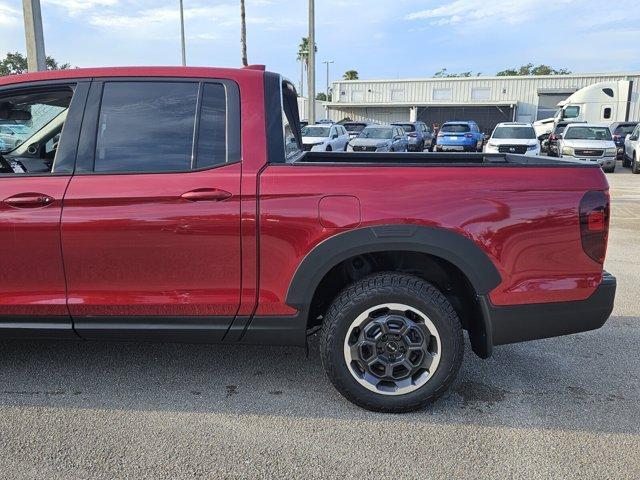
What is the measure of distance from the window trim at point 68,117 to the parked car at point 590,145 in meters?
17.9

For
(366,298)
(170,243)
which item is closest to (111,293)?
(170,243)

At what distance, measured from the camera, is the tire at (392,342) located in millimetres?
2961

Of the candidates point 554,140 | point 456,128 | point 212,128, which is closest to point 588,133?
point 554,140

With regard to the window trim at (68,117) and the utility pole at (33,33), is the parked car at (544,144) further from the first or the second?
the window trim at (68,117)

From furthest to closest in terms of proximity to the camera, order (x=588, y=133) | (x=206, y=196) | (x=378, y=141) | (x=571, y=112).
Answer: (x=571, y=112), (x=378, y=141), (x=588, y=133), (x=206, y=196)

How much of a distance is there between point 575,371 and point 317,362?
1740 mm

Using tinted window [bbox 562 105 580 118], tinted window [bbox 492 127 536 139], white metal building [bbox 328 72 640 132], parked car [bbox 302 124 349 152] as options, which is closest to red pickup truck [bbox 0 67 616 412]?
parked car [bbox 302 124 349 152]

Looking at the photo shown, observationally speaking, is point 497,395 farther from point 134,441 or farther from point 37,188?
point 37,188

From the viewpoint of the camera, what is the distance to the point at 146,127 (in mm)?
3031

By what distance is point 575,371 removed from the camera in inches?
145

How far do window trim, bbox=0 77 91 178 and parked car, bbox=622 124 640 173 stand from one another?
759 inches

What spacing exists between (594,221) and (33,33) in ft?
27.5

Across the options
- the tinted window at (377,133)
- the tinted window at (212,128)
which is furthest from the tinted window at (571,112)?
the tinted window at (212,128)

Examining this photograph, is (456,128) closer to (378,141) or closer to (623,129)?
(378,141)
